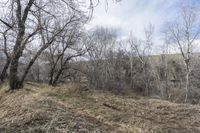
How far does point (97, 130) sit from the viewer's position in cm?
703

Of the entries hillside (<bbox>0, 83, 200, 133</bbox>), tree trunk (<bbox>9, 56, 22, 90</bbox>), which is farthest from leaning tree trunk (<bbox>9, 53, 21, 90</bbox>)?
hillside (<bbox>0, 83, 200, 133</bbox>)

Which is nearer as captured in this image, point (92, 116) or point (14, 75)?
point (92, 116)

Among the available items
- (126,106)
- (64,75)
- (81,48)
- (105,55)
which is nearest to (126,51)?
(105,55)

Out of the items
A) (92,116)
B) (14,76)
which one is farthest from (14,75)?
(92,116)

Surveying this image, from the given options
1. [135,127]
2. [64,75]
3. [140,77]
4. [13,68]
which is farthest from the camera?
[140,77]

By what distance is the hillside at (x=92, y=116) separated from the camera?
7277 millimetres

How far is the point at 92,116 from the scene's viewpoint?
8.50 m

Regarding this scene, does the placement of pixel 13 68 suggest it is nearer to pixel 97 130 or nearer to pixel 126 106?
pixel 126 106

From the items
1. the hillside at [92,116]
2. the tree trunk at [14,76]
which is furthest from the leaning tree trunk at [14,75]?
the hillside at [92,116]

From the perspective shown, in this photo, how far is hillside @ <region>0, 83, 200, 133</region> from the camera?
7277 mm

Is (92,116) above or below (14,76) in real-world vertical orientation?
below

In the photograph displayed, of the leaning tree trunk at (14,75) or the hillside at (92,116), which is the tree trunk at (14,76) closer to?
the leaning tree trunk at (14,75)

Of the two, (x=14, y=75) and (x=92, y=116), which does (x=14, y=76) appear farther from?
(x=92, y=116)

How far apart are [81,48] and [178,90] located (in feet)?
85.7
